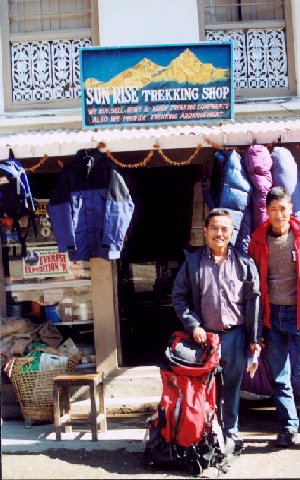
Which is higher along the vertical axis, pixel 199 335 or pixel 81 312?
pixel 199 335

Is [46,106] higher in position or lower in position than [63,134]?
higher

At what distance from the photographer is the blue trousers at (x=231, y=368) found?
490 centimetres

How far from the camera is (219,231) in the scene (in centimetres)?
487

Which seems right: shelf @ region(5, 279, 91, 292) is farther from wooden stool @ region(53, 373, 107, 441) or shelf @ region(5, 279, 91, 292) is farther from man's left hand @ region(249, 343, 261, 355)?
man's left hand @ region(249, 343, 261, 355)

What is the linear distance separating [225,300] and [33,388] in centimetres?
244

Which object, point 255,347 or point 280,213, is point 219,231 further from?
point 255,347

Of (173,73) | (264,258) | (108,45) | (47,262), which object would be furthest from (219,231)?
(108,45)

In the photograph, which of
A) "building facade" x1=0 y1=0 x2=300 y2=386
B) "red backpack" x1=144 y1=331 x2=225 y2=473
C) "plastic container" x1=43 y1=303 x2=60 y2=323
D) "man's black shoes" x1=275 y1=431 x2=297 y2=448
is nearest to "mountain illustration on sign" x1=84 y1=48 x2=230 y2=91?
"building facade" x1=0 y1=0 x2=300 y2=386

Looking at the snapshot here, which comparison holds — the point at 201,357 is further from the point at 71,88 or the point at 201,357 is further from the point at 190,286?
the point at 71,88

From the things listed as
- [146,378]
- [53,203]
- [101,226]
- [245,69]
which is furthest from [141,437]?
[245,69]

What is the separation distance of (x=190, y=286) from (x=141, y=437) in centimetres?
174

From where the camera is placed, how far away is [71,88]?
704cm

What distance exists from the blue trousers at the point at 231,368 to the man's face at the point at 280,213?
0.94 metres

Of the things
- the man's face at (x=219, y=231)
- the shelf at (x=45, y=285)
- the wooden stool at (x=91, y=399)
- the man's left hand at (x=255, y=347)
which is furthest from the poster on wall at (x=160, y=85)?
the wooden stool at (x=91, y=399)
